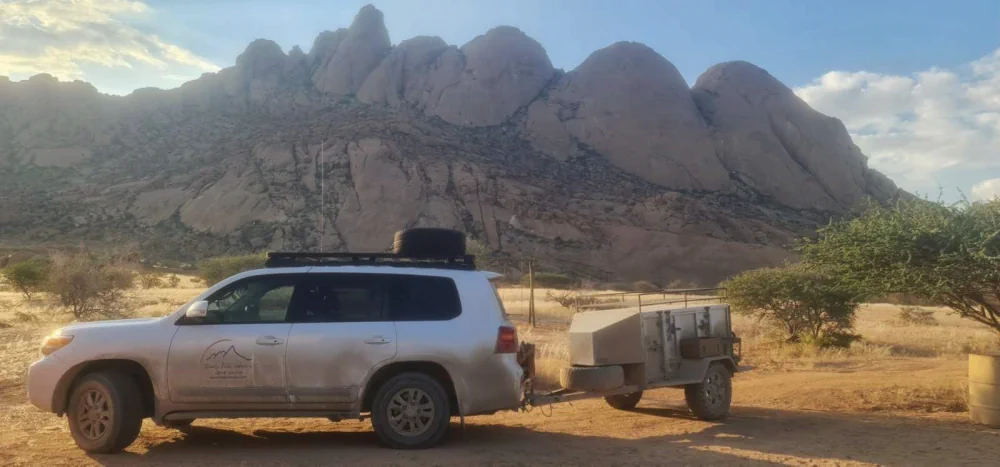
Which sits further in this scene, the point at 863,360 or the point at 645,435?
the point at 863,360

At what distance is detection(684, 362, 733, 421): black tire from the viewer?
385 inches

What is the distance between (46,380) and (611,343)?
6.07 m

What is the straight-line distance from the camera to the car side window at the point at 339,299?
7.55 metres

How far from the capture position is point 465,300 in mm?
7734

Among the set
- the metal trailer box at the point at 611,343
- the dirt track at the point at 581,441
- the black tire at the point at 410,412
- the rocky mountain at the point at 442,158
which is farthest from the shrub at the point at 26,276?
the black tire at the point at 410,412

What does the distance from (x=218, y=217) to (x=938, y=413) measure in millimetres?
56400

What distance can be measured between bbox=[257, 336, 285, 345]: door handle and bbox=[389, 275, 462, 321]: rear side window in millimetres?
1089

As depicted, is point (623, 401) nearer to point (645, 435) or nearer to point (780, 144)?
point (645, 435)

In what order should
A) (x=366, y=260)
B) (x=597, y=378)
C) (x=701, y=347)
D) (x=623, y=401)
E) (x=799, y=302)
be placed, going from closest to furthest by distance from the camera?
(x=366, y=260)
(x=597, y=378)
(x=701, y=347)
(x=623, y=401)
(x=799, y=302)

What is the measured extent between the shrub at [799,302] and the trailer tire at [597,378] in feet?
43.0

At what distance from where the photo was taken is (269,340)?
7.38 m

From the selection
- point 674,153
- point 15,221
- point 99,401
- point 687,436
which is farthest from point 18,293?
point 674,153

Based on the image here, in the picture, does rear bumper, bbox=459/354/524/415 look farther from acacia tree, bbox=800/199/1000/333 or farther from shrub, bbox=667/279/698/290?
shrub, bbox=667/279/698/290

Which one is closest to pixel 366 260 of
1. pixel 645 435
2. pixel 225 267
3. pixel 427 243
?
pixel 427 243
